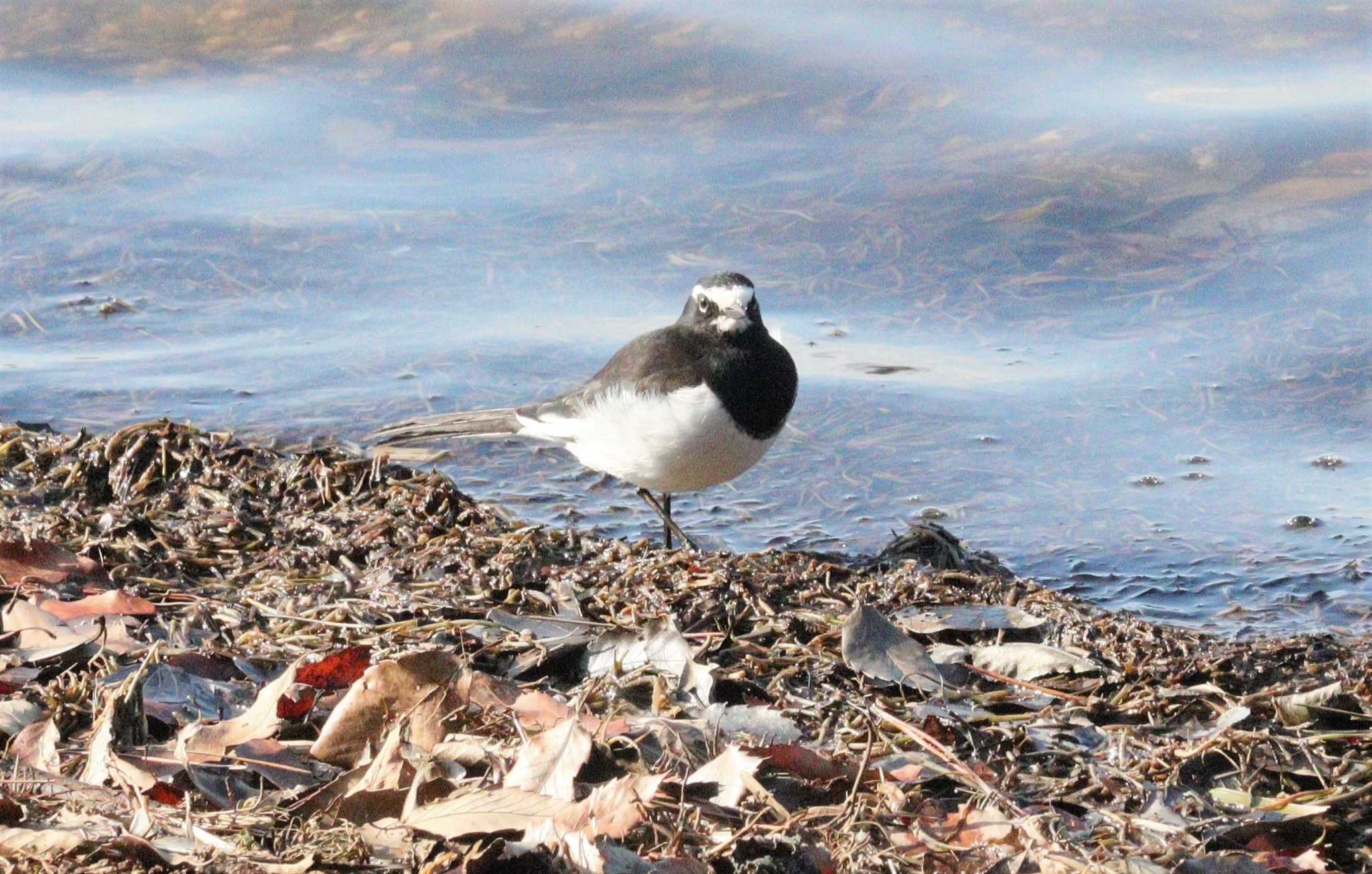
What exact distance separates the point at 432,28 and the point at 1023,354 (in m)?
5.24

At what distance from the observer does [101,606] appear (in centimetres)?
363

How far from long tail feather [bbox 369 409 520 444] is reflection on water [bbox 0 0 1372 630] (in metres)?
0.26

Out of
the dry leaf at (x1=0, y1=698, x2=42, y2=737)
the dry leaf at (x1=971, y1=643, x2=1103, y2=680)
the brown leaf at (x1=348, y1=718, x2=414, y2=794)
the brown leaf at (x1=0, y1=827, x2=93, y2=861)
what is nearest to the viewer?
the brown leaf at (x1=0, y1=827, x2=93, y2=861)

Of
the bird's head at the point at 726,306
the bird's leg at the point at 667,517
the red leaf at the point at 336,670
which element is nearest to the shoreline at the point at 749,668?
the red leaf at the point at 336,670

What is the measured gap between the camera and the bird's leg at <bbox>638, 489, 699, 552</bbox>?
17.2 ft

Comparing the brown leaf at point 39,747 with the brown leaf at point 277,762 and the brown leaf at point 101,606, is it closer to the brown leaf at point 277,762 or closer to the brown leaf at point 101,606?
the brown leaf at point 277,762

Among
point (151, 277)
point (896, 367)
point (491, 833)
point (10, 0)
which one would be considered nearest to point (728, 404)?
point (896, 367)

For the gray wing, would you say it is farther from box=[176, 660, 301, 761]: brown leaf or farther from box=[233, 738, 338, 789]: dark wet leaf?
box=[233, 738, 338, 789]: dark wet leaf

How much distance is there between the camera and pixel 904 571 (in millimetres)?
4293

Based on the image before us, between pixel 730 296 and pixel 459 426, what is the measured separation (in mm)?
1422

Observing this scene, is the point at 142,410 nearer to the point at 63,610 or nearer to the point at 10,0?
the point at 63,610

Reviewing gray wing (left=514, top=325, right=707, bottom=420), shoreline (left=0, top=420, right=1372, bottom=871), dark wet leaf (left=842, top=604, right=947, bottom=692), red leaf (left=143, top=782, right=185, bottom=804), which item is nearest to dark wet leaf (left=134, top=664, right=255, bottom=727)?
Result: shoreline (left=0, top=420, right=1372, bottom=871)

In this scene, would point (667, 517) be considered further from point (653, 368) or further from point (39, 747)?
point (39, 747)

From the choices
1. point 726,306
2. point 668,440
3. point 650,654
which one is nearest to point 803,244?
point 726,306
